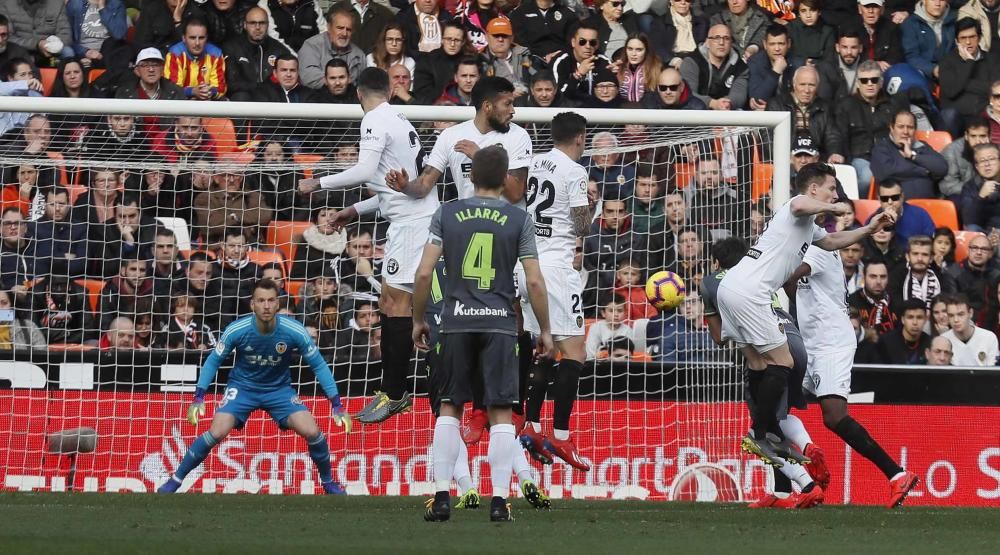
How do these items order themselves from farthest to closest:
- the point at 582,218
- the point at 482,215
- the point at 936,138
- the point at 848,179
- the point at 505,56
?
the point at 936,138, the point at 505,56, the point at 848,179, the point at 582,218, the point at 482,215

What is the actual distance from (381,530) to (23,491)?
580cm

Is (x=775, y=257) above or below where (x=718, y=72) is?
below

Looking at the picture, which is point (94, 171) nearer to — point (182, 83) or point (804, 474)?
point (182, 83)

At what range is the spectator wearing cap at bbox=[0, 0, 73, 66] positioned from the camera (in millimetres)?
16109

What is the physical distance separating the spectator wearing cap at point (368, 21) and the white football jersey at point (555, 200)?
6449 millimetres

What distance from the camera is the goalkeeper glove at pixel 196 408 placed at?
11.4 metres

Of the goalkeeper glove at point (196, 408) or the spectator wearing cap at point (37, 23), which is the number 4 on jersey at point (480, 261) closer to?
the goalkeeper glove at point (196, 408)

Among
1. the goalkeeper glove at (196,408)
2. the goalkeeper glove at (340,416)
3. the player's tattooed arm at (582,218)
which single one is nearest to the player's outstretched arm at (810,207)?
Result: the player's tattooed arm at (582,218)

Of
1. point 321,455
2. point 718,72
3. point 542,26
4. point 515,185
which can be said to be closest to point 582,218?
point 515,185

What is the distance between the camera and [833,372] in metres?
10.9

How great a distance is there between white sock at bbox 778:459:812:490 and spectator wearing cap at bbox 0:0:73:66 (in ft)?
31.0

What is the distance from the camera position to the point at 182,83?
50.9 feet

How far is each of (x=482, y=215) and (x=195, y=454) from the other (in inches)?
188

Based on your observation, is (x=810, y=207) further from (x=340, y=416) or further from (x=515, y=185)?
(x=340, y=416)
